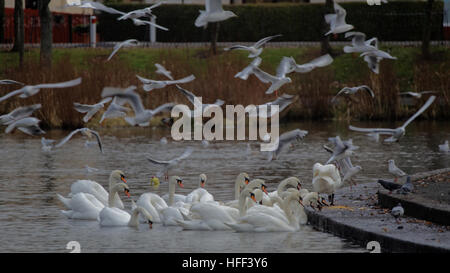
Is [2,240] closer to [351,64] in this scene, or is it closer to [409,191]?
[409,191]

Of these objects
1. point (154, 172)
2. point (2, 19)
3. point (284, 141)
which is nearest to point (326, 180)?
point (284, 141)

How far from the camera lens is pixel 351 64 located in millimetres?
37969

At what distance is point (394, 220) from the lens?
12.3 meters

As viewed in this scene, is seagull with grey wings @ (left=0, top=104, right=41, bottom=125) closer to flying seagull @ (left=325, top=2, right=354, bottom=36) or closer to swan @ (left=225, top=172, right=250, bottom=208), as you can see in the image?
swan @ (left=225, top=172, right=250, bottom=208)

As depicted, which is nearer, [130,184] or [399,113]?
[130,184]

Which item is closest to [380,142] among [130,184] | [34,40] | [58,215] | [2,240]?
[130,184]

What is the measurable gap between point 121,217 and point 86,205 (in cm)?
83

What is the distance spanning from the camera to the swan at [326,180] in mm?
14086

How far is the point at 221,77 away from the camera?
3027 centimetres

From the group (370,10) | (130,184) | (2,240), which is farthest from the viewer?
(370,10)

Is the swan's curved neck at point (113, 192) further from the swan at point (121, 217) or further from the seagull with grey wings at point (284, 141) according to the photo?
the seagull with grey wings at point (284, 141)

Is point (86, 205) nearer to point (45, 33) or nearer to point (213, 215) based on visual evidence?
point (213, 215)
